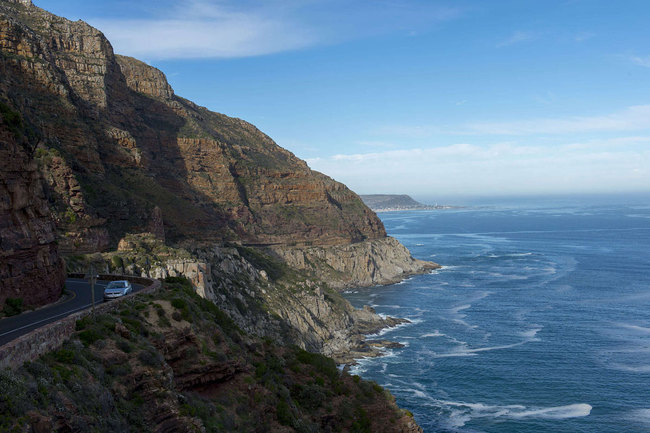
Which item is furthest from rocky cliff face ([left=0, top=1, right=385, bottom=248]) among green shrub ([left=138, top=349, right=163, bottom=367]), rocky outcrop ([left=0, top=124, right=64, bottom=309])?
green shrub ([left=138, top=349, right=163, bottom=367])

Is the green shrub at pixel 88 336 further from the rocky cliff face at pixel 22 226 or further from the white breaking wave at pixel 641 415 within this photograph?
the white breaking wave at pixel 641 415

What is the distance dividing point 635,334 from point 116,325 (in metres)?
82.4

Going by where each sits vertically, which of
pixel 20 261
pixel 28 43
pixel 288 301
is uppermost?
pixel 28 43

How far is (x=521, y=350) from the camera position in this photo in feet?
249

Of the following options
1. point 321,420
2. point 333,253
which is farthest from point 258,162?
point 321,420

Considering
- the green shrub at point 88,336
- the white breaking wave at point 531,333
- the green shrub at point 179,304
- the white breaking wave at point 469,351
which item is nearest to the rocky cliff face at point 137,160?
the green shrub at point 179,304

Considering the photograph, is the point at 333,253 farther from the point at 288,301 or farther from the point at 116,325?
the point at 116,325

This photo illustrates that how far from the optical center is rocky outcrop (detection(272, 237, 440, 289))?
13888cm

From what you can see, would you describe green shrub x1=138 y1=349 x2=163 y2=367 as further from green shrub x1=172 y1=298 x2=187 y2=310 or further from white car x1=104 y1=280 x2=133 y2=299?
white car x1=104 y1=280 x2=133 y2=299

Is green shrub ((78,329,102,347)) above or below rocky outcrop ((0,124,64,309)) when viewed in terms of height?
below

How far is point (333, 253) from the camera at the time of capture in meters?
148

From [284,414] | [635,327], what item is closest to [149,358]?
[284,414]

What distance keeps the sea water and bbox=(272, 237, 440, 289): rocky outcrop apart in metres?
7.94

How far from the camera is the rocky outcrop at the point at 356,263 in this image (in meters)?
139
